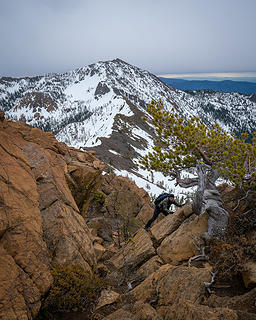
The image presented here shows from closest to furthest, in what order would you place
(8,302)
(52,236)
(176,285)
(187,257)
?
(8,302) < (176,285) < (52,236) < (187,257)

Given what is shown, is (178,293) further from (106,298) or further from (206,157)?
(206,157)

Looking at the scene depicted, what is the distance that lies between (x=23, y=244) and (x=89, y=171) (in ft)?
22.1

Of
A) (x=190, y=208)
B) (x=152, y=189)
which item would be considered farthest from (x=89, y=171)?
(x=152, y=189)

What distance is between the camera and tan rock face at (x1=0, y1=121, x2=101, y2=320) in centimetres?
496

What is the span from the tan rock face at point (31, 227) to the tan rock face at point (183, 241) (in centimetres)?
331

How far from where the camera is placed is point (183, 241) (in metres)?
9.23

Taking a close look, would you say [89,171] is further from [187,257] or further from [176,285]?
[176,285]

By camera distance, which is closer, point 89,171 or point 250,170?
point 250,170

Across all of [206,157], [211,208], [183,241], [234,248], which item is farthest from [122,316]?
[206,157]

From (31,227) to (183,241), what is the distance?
6121 mm

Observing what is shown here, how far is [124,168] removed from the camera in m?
81.4

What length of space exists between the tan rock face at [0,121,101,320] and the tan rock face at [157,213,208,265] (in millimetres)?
3305

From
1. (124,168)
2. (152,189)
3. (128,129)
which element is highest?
(128,129)

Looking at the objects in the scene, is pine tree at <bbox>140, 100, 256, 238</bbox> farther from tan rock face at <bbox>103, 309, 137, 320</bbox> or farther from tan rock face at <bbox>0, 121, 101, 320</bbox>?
tan rock face at <bbox>0, 121, 101, 320</bbox>
